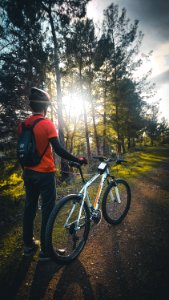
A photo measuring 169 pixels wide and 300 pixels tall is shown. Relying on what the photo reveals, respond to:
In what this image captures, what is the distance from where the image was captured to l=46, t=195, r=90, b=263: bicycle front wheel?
2.81 meters

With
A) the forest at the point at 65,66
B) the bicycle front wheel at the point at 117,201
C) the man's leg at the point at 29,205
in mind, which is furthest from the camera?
the forest at the point at 65,66

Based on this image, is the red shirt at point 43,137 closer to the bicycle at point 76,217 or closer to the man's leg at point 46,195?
the man's leg at point 46,195

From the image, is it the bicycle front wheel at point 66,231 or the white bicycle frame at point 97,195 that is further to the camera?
the white bicycle frame at point 97,195

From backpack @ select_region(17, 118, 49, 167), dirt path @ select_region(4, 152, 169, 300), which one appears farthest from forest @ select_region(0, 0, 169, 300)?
backpack @ select_region(17, 118, 49, 167)

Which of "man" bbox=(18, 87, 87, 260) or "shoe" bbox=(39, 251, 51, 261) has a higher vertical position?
"man" bbox=(18, 87, 87, 260)

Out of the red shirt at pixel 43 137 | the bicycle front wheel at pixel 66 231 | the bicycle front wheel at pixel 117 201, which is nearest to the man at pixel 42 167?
the red shirt at pixel 43 137

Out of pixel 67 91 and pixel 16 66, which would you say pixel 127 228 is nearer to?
pixel 16 66

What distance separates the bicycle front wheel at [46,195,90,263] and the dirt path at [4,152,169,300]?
173 mm

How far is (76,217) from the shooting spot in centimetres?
337

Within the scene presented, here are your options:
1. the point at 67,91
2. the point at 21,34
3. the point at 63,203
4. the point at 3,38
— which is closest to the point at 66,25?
the point at 21,34

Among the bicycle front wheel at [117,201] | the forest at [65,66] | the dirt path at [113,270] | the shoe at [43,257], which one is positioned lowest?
the dirt path at [113,270]

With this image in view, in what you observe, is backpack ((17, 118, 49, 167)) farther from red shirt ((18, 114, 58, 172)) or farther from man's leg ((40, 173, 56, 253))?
man's leg ((40, 173, 56, 253))

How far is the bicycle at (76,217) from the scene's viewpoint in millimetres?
2902

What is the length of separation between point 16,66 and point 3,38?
150 centimetres
